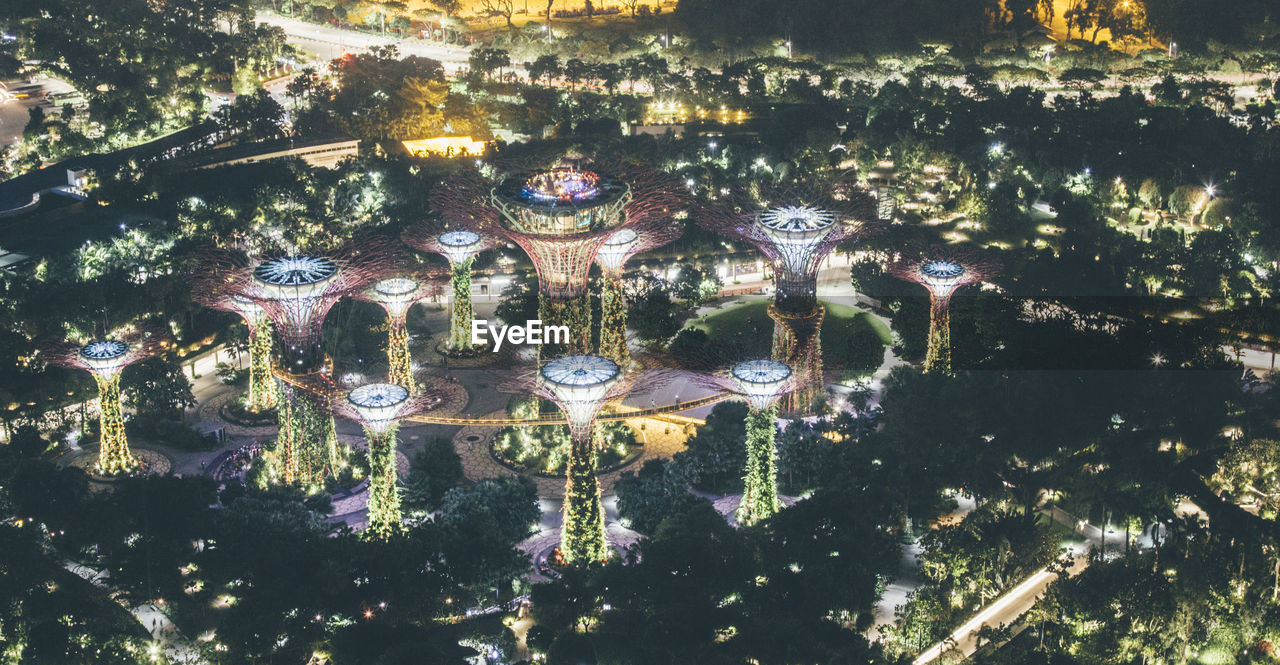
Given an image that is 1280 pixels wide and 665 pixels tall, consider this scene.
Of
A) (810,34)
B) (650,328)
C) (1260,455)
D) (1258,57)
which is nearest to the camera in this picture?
(1260,455)

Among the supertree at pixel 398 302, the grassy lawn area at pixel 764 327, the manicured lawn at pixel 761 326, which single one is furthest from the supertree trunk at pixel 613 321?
the supertree at pixel 398 302

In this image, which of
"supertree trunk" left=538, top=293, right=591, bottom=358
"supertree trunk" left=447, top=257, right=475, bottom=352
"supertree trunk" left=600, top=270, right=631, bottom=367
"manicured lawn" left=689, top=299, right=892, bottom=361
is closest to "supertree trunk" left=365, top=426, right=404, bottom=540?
"supertree trunk" left=538, top=293, right=591, bottom=358

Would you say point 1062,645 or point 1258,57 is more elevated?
point 1258,57

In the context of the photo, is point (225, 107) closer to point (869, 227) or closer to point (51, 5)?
point (51, 5)

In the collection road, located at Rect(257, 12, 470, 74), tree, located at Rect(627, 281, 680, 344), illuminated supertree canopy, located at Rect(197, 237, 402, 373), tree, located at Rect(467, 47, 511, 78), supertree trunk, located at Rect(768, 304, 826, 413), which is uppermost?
illuminated supertree canopy, located at Rect(197, 237, 402, 373)

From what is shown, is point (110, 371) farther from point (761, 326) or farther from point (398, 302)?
point (761, 326)

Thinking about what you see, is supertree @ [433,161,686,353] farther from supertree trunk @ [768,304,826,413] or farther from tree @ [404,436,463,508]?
tree @ [404,436,463,508]

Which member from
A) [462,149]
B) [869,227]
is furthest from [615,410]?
[462,149]
